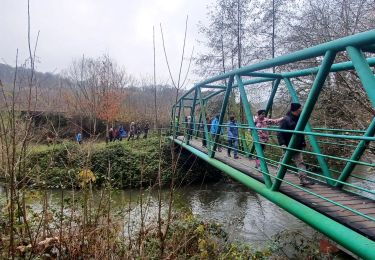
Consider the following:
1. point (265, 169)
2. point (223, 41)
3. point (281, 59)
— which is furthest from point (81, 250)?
point (223, 41)

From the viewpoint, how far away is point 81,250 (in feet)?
11.9

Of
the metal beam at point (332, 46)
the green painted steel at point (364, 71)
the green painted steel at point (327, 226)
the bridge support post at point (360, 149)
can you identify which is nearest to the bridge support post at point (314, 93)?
the metal beam at point (332, 46)

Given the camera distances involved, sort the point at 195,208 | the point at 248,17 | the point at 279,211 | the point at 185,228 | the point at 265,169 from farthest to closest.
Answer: the point at 248,17, the point at 195,208, the point at 279,211, the point at 185,228, the point at 265,169

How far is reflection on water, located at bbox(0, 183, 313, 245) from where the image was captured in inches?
351

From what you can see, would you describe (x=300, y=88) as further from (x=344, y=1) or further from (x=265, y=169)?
(x=265, y=169)

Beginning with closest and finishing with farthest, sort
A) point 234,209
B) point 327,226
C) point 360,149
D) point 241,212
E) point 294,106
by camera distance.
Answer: point 327,226
point 360,149
point 294,106
point 241,212
point 234,209

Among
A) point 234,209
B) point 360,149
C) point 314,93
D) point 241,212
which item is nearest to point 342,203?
point 360,149

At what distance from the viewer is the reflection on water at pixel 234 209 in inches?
351

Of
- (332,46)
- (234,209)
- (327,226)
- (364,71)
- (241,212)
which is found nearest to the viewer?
(364,71)

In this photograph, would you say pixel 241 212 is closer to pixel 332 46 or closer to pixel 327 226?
pixel 327 226

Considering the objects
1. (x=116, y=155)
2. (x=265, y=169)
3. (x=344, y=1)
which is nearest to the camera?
(x=265, y=169)

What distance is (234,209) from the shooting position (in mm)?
12602

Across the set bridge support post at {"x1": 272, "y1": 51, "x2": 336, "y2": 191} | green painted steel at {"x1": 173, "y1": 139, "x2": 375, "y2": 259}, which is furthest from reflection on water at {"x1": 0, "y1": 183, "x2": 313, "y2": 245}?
bridge support post at {"x1": 272, "y1": 51, "x2": 336, "y2": 191}

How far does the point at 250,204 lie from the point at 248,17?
37.0 feet
